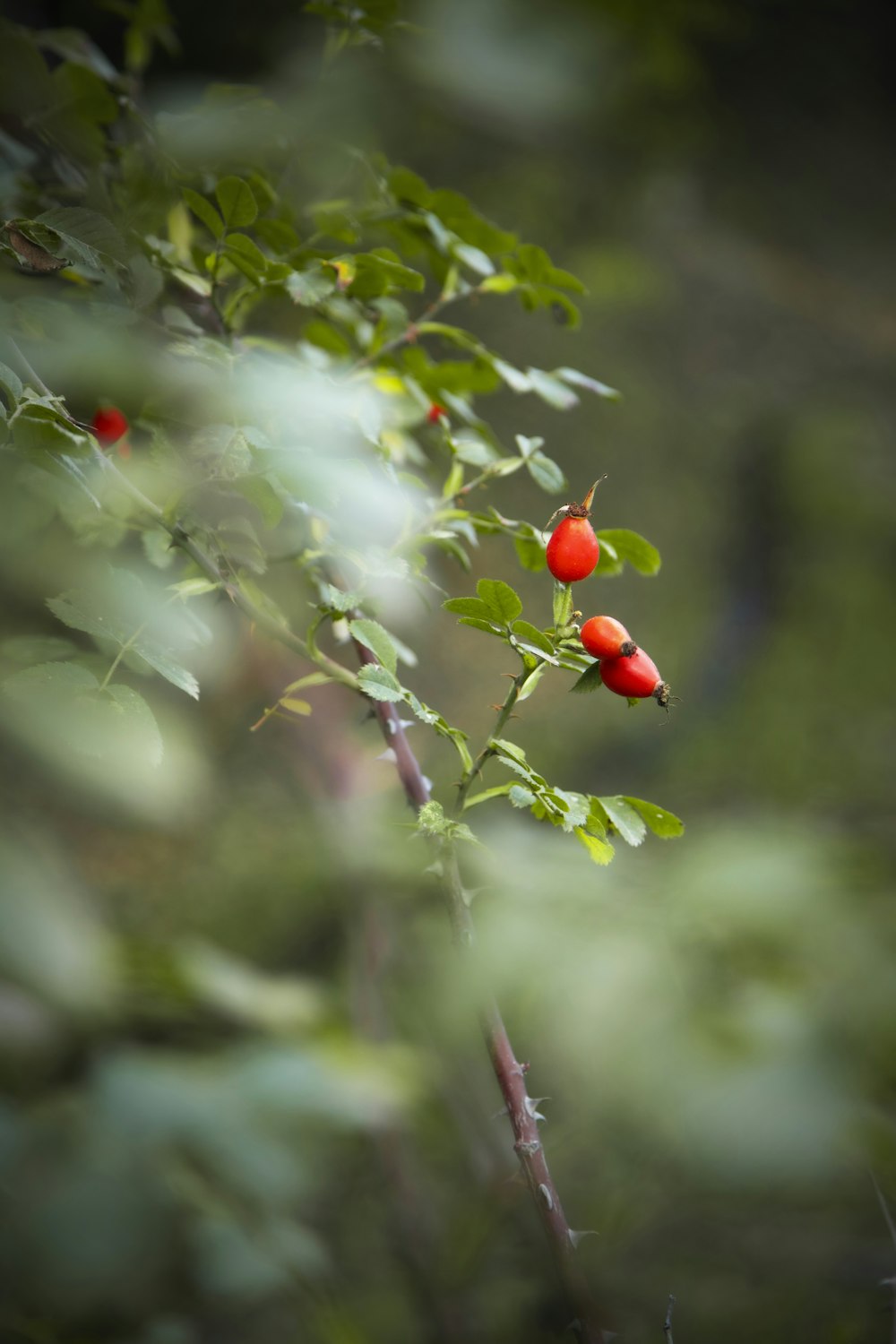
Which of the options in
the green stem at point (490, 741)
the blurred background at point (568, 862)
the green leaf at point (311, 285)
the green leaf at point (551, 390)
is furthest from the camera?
the green leaf at point (551, 390)

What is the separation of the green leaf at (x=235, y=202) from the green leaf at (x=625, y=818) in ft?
1.05

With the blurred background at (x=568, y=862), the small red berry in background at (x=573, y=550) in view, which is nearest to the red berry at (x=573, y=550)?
the small red berry in background at (x=573, y=550)

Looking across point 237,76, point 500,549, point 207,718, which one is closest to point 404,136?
point 237,76

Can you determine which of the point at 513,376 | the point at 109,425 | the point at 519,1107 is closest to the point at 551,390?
the point at 513,376

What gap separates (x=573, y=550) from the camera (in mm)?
339

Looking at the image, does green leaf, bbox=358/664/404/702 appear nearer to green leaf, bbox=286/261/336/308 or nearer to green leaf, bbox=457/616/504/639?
green leaf, bbox=457/616/504/639

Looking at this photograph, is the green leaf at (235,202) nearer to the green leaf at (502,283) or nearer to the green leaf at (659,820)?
the green leaf at (502,283)

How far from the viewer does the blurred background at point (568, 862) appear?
219 mm

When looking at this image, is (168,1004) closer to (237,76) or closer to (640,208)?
(237,76)

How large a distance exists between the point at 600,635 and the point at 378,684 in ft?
0.28

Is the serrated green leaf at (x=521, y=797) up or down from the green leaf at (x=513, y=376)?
down

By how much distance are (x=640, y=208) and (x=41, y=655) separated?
1.25 metres

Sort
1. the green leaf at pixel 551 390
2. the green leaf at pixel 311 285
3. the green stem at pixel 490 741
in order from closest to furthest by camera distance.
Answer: the green stem at pixel 490 741 → the green leaf at pixel 311 285 → the green leaf at pixel 551 390

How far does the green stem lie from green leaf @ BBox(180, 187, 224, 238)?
262mm
